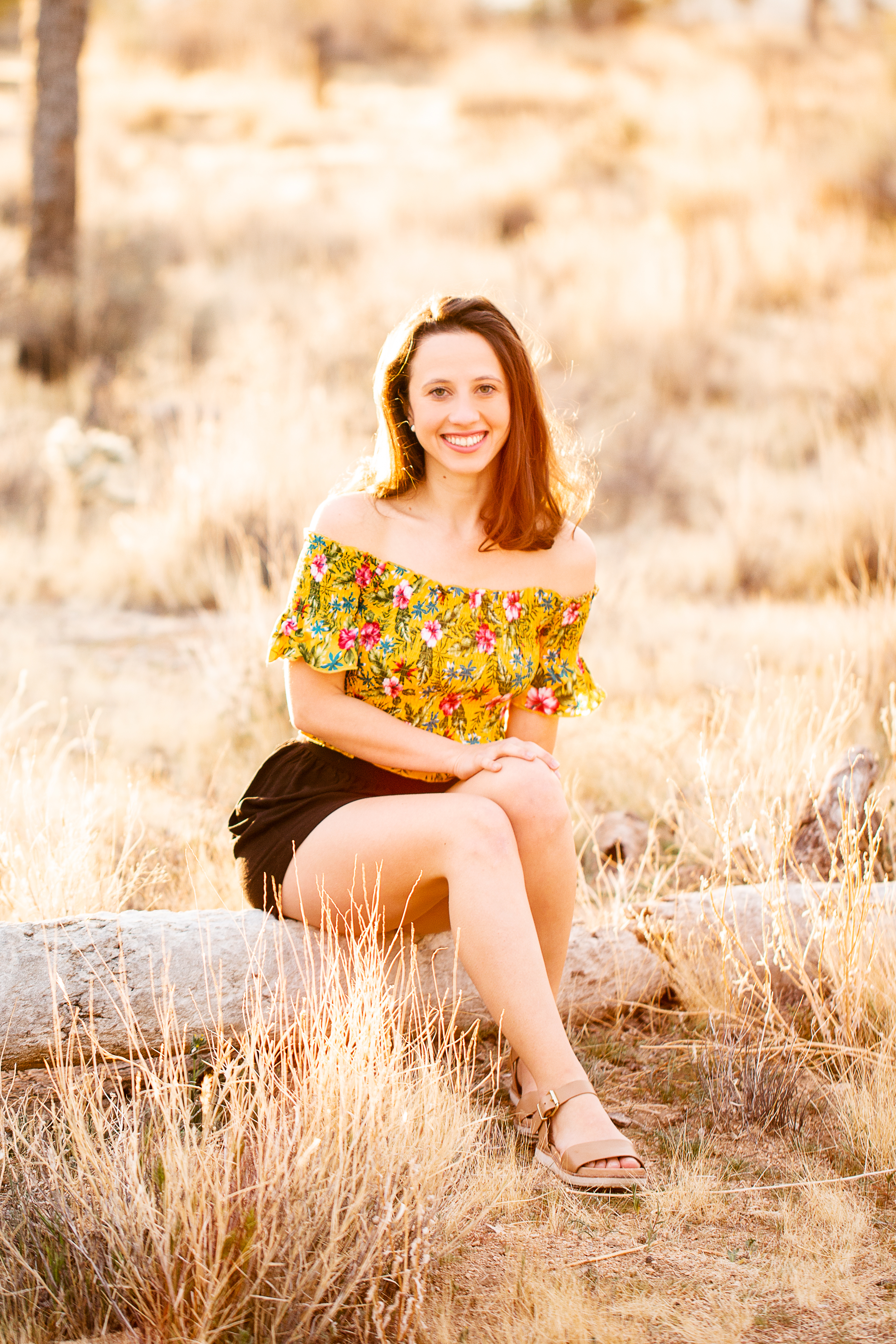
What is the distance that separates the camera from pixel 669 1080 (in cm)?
298

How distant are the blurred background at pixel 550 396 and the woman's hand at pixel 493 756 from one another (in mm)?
348

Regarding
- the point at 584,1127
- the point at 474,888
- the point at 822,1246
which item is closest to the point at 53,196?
the point at 474,888

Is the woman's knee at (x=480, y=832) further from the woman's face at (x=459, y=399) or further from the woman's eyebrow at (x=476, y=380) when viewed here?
the woman's eyebrow at (x=476, y=380)

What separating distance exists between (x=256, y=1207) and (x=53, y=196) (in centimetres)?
949

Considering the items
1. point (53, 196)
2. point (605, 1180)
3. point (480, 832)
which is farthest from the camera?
point (53, 196)

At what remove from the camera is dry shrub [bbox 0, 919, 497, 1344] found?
1922 millimetres

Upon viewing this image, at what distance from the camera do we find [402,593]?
114 inches

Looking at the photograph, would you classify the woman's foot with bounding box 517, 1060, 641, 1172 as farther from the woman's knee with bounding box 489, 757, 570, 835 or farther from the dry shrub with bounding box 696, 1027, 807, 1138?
the woman's knee with bounding box 489, 757, 570, 835

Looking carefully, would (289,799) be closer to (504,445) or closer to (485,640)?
(485,640)

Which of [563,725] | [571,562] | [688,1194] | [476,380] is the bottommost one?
[688,1194]

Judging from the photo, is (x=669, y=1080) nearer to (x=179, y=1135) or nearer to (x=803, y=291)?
(x=179, y=1135)

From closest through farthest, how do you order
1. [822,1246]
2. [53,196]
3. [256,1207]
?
[256,1207]
[822,1246]
[53,196]

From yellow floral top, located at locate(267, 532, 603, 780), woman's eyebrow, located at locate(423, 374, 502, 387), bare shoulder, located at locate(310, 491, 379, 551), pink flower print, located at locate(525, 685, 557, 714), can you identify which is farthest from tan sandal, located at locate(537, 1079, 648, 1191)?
woman's eyebrow, located at locate(423, 374, 502, 387)

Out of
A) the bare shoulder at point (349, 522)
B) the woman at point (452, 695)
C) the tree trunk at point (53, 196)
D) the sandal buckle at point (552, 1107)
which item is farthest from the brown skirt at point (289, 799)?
the tree trunk at point (53, 196)
